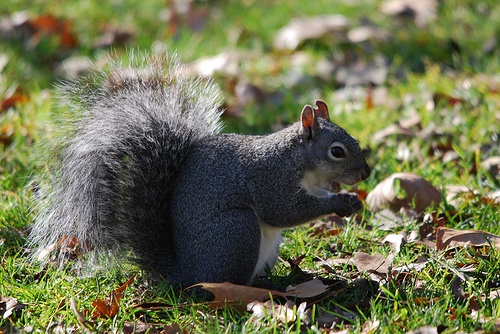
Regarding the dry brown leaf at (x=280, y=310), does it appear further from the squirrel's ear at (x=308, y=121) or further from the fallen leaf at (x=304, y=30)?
the fallen leaf at (x=304, y=30)

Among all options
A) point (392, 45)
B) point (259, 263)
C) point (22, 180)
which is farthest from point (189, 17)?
point (259, 263)

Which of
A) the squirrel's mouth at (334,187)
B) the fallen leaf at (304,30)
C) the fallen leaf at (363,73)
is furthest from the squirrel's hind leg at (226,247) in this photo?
the fallen leaf at (304,30)

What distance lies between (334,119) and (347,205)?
134 centimetres

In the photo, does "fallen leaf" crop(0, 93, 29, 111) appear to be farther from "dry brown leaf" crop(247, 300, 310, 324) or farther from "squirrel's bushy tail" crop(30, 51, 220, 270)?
"dry brown leaf" crop(247, 300, 310, 324)

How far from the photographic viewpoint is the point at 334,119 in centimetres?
349

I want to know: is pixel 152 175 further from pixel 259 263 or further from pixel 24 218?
pixel 24 218

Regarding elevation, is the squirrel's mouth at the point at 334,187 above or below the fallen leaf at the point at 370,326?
above

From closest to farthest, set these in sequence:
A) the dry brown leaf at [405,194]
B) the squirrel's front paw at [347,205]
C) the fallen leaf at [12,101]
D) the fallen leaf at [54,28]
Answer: the squirrel's front paw at [347,205], the dry brown leaf at [405,194], the fallen leaf at [12,101], the fallen leaf at [54,28]

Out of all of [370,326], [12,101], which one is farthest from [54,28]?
[370,326]

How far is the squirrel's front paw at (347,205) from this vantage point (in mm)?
2195

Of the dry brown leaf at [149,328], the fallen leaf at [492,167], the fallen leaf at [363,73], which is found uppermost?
the dry brown leaf at [149,328]

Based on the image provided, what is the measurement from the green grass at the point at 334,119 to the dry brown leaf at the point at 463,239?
0.10ft

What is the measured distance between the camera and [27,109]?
3533 millimetres

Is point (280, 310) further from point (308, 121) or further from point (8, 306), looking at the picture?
point (8, 306)
